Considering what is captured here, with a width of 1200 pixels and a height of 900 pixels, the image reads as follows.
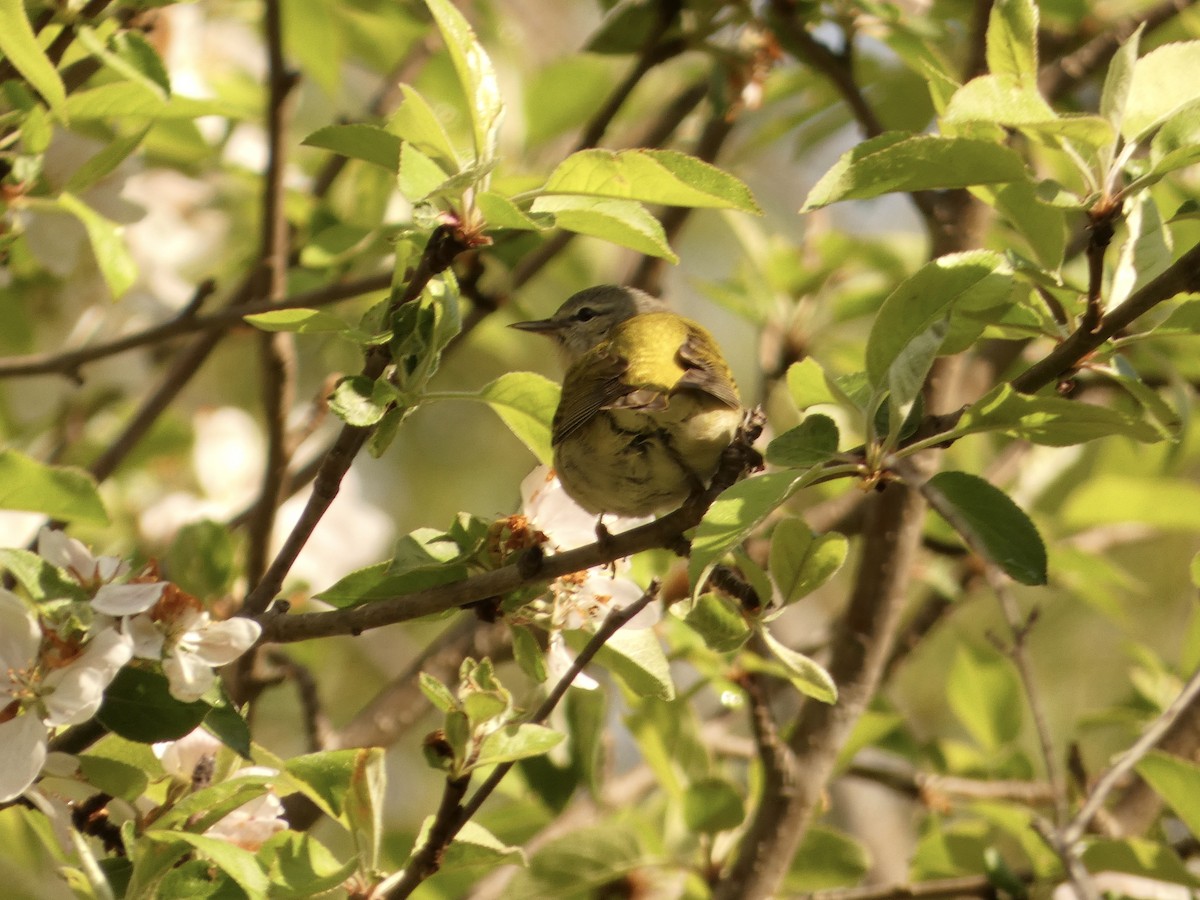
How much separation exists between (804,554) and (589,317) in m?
1.63

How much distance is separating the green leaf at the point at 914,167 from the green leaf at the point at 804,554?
43 centimetres

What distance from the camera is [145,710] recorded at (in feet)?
5.10

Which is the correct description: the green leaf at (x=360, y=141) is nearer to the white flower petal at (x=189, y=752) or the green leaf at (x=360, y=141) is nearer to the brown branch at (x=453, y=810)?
the brown branch at (x=453, y=810)

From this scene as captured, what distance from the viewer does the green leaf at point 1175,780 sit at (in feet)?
7.02

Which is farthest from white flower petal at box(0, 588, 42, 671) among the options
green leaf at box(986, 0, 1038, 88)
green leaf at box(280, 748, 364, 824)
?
green leaf at box(986, 0, 1038, 88)

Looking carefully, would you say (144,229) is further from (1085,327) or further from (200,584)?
(1085,327)

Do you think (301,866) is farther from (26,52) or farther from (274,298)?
(274,298)

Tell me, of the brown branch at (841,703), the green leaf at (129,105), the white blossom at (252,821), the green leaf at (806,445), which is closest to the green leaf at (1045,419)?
the green leaf at (806,445)

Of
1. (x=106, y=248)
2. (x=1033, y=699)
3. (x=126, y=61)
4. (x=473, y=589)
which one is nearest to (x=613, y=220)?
(x=473, y=589)

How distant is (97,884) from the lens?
4.84 feet

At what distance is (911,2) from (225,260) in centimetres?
197

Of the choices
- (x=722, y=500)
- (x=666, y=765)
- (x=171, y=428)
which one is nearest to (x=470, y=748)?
(x=722, y=500)

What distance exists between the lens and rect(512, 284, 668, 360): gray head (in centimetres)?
315

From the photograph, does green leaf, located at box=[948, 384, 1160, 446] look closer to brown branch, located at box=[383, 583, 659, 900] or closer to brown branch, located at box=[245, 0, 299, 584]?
brown branch, located at box=[383, 583, 659, 900]
